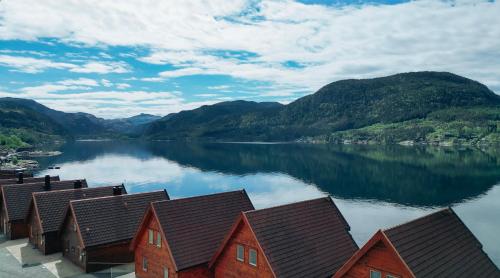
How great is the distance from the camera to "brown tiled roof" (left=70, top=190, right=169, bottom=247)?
3797 cm

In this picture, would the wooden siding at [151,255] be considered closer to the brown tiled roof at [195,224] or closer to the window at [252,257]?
the brown tiled roof at [195,224]

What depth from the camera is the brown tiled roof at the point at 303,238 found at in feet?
83.7

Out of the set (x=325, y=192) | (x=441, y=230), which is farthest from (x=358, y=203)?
(x=441, y=230)

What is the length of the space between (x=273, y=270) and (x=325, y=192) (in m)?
100

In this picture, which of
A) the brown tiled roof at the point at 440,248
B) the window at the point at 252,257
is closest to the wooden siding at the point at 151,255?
the window at the point at 252,257

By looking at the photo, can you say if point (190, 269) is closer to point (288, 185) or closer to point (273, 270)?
point (273, 270)

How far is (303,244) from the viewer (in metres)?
27.1

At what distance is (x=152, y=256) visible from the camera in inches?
1297

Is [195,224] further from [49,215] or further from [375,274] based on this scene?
[49,215]

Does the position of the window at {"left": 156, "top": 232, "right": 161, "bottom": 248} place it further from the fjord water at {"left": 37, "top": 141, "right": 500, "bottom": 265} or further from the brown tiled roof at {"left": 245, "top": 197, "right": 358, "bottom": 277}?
the fjord water at {"left": 37, "top": 141, "right": 500, "bottom": 265}

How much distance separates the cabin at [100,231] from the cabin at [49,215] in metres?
1.44

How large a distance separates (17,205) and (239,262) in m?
36.4

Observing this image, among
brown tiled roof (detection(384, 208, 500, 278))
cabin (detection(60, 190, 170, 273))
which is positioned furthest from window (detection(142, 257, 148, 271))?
brown tiled roof (detection(384, 208, 500, 278))

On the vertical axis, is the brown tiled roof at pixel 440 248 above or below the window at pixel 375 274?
above
